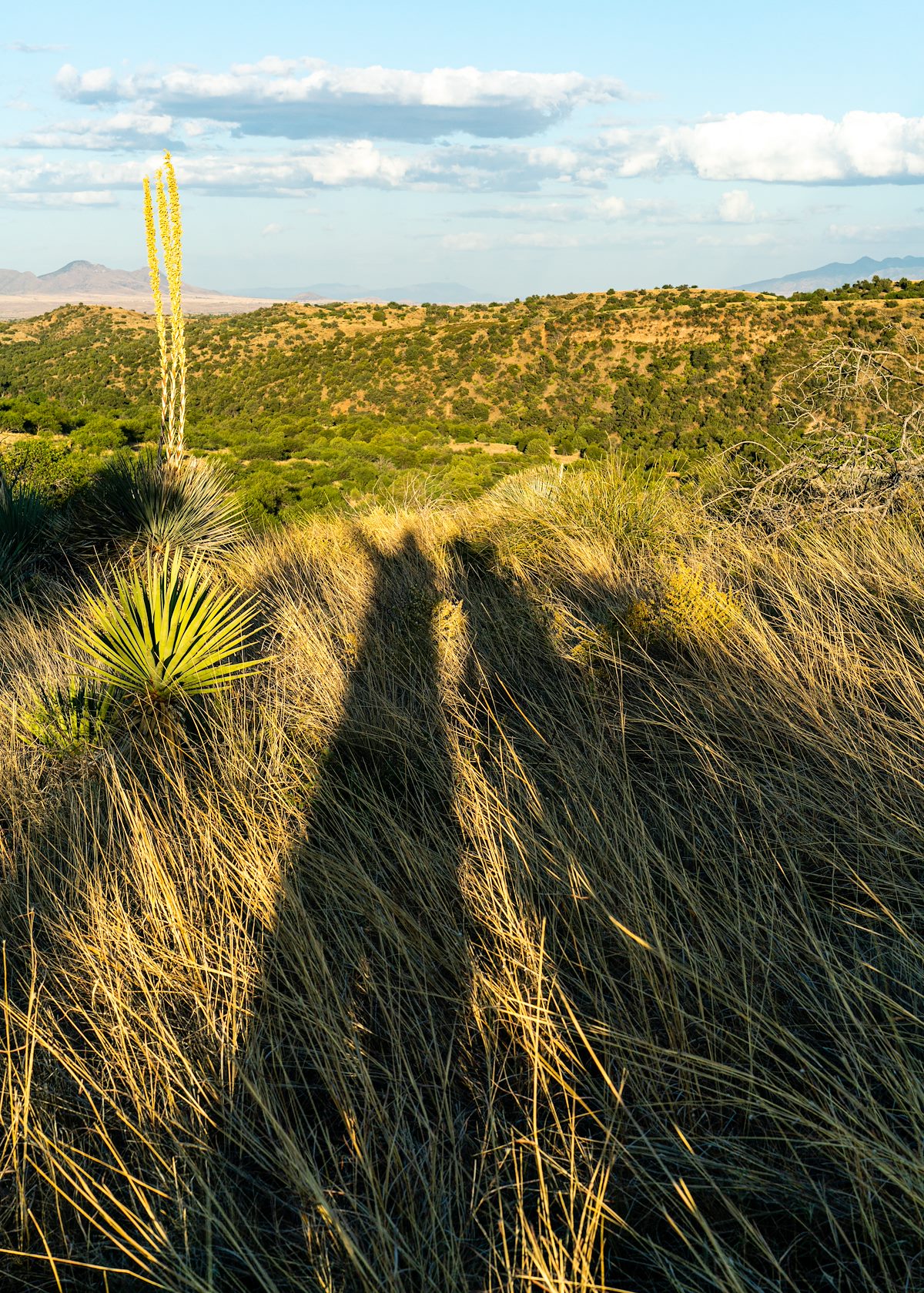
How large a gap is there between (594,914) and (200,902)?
48.9 inches

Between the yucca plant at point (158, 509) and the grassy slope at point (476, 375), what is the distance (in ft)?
36.2

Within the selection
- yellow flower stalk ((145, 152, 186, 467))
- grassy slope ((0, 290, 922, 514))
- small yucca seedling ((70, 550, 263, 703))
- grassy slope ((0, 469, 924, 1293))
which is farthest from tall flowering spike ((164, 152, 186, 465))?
grassy slope ((0, 290, 922, 514))

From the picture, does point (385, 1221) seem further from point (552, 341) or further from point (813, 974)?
point (552, 341)

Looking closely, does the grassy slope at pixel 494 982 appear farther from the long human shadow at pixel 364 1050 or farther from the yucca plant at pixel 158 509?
the yucca plant at pixel 158 509

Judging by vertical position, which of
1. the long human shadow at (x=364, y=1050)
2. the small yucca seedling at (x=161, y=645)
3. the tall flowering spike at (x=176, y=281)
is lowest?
the long human shadow at (x=364, y=1050)

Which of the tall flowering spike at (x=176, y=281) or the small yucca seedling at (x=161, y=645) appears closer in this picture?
the small yucca seedling at (x=161, y=645)

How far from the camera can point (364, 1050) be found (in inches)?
86.0

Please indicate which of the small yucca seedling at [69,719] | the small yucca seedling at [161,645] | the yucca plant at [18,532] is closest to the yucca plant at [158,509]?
the yucca plant at [18,532]

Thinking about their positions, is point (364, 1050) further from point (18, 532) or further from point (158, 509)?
point (18, 532)

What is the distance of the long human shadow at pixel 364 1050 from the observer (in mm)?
1718

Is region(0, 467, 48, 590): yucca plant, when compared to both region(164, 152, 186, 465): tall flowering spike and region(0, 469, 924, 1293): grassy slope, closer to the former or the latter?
region(164, 152, 186, 465): tall flowering spike

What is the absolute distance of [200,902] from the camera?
9.24 ft

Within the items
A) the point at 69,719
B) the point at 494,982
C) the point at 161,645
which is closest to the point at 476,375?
the point at 161,645

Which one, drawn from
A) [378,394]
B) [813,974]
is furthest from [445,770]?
[378,394]
